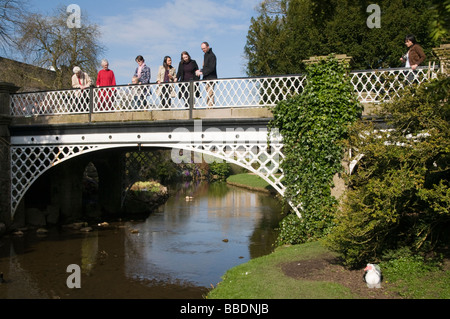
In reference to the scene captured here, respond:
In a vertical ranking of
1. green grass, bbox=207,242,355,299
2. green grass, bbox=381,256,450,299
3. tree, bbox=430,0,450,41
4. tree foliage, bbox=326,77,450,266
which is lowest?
green grass, bbox=207,242,355,299

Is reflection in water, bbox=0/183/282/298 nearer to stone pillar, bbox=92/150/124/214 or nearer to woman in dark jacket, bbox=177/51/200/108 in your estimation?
stone pillar, bbox=92/150/124/214

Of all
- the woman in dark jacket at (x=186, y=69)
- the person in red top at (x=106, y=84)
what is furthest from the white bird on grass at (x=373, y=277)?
the person in red top at (x=106, y=84)

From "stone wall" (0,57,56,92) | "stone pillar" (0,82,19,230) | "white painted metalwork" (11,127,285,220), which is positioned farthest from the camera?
"stone wall" (0,57,56,92)

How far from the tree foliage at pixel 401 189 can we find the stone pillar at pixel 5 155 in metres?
12.0

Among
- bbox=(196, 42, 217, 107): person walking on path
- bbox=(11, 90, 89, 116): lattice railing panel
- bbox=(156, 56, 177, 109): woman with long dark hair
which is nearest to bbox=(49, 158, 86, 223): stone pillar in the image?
bbox=(11, 90, 89, 116): lattice railing panel

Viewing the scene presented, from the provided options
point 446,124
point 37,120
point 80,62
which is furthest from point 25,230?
point 446,124

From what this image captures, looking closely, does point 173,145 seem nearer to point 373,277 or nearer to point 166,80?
point 166,80

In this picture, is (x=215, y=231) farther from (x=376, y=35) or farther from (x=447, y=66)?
(x=376, y=35)

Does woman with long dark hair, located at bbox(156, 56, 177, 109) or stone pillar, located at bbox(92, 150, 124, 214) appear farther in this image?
stone pillar, located at bbox(92, 150, 124, 214)

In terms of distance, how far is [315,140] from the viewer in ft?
32.8

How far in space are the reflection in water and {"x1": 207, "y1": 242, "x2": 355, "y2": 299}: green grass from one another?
1.40m

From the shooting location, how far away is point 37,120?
47.6 feet

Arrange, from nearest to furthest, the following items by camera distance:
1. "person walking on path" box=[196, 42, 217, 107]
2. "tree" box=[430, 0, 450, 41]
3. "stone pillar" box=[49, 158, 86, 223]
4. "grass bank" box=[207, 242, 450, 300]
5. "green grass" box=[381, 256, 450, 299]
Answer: "tree" box=[430, 0, 450, 41] → "green grass" box=[381, 256, 450, 299] → "grass bank" box=[207, 242, 450, 300] → "person walking on path" box=[196, 42, 217, 107] → "stone pillar" box=[49, 158, 86, 223]

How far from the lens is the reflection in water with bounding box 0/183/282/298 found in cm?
980
